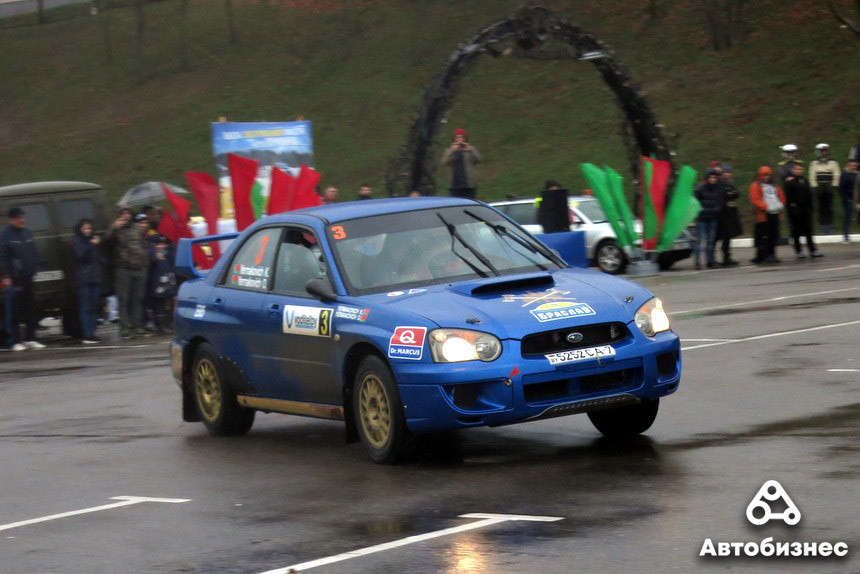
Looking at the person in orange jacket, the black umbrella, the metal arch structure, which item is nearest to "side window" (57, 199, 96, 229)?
the metal arch structure

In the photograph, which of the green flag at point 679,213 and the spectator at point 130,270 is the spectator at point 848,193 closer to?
the green flag at point 679,213

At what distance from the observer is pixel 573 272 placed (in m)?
9.73

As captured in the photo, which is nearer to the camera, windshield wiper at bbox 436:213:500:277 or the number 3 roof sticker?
the number 3 roof sticker

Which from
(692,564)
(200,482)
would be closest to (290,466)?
(200,482)

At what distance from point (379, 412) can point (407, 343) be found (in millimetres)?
565

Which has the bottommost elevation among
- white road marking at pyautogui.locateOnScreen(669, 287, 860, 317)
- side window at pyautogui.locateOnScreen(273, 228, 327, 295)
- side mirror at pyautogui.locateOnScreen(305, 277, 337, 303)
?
white road marking at pyautogui.locateOnScreen(669, 287, 860, 317)

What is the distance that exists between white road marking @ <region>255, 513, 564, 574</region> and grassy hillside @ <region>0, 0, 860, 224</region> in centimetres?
3063

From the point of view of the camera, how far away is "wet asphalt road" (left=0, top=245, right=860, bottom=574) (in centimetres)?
657

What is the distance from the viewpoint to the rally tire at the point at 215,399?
1088 centimetres

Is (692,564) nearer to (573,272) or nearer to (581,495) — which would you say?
(581,495)

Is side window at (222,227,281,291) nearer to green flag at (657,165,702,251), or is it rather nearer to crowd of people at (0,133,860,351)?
crowd of people at (0,133,860,351)

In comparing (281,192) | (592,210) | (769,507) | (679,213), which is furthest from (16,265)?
(769,507)

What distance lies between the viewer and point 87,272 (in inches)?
851

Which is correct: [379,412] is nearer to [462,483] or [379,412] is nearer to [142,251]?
[462,483]
